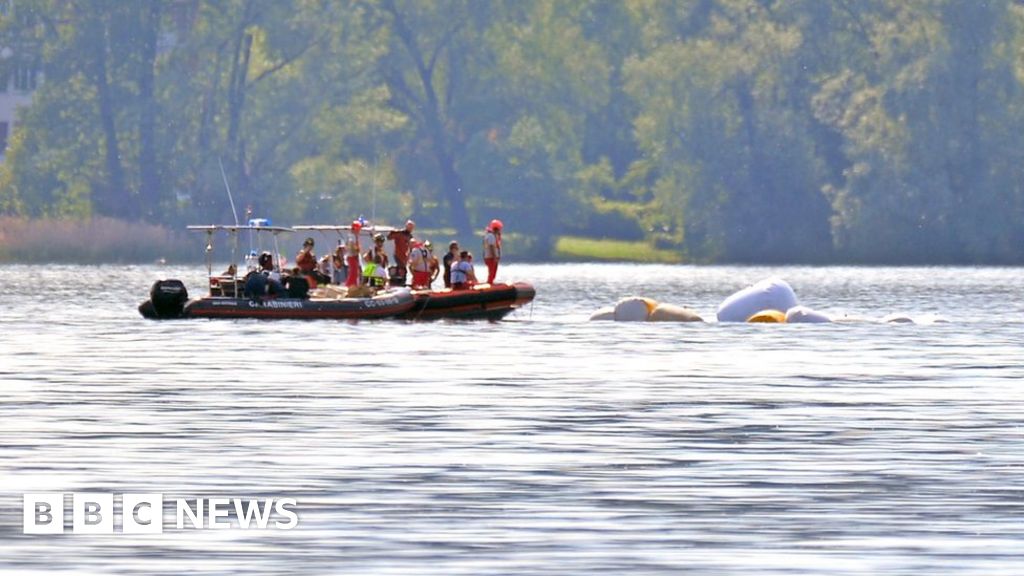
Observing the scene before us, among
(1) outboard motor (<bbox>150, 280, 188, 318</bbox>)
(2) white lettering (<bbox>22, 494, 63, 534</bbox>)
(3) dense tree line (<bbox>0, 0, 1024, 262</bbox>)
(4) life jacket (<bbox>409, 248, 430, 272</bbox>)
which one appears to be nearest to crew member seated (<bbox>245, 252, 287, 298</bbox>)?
(1) outboard motor (<bbox>150, 280, 188, 318</bbox>)

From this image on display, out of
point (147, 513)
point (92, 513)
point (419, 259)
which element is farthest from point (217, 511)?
point (419, 259)

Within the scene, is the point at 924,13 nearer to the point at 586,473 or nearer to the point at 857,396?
the point at 857,396

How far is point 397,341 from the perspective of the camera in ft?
154

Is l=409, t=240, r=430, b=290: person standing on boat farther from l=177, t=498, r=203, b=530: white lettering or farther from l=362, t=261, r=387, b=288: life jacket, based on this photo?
l=177, t=498, r=203, b=530: white lettering

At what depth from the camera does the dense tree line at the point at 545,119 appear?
391ft

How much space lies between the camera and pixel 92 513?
20.7 metres

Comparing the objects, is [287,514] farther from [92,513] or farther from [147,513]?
[92,513]

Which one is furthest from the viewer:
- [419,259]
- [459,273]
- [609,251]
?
[609,251]

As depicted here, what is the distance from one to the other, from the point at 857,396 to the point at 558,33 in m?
105

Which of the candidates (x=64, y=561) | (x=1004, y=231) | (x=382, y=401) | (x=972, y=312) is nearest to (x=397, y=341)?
(x=382, y=401)

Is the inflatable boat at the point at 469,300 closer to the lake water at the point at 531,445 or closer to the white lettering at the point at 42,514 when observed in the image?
the lake water at the point at 531,445

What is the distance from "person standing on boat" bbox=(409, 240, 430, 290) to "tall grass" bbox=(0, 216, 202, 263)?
208 ft

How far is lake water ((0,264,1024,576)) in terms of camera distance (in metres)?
19.0

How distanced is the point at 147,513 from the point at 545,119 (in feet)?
387
